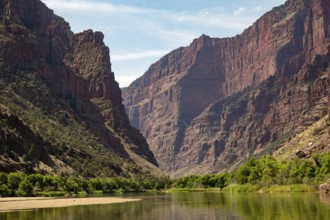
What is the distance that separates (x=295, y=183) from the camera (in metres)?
176

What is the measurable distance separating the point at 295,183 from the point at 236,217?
103506mm

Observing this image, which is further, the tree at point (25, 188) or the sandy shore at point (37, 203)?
the tree at point (25, 188)

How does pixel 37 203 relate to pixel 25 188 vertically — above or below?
below

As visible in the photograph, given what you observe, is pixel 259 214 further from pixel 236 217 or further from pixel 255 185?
pixel 255 185

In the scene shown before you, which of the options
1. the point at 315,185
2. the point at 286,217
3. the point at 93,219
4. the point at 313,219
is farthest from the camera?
the point at 315,185

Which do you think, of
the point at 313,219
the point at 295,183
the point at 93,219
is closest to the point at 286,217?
the point at 313,219

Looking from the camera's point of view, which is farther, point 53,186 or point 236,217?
point 53,186

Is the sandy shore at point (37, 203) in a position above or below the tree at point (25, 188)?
below

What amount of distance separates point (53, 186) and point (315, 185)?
9497cm

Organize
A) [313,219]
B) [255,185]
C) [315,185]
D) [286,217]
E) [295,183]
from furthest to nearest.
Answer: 1. [255,185]
2. [295,183]
3. [315,185]
4. [286,217]
5. [313,219]

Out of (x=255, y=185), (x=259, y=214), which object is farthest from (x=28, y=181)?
(x=259, y=214)

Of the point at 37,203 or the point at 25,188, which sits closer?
the point at 37,203

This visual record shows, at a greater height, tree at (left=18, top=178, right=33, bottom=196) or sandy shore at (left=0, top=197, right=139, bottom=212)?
tree at (left=18, top=178, right=33, bottom=196)

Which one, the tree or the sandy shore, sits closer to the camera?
the sandy shore
